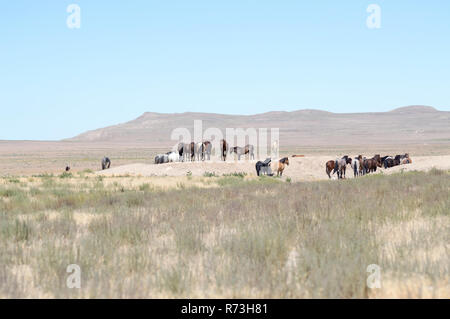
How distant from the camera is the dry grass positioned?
5121mm

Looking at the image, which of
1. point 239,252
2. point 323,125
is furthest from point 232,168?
point 323,125

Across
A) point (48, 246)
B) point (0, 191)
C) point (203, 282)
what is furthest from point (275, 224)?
point (0, 191)

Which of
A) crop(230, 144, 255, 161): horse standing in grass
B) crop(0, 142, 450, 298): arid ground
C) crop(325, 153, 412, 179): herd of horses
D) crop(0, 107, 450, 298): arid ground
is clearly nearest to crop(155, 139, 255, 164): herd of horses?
crop(230, 144, 255, 161): horse standing in grass

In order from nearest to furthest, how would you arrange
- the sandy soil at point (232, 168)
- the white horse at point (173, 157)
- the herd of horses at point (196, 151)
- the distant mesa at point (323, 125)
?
1. the sandy soil at point (232, 168)
2. the herd of horses at point (196, 151)
3. the white horse at point (173, 157)
4. the distant mesa at point (323, 125)

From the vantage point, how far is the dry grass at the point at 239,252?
512 centimetres

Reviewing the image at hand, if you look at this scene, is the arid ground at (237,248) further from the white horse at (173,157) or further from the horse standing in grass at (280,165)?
the white horse at (173,157)

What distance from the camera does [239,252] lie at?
6.53m

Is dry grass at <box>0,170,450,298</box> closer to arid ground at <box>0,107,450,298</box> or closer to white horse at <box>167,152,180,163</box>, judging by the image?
arid ground at <box>0,107,450,298</box>

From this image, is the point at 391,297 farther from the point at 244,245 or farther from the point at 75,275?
the point at 75,275

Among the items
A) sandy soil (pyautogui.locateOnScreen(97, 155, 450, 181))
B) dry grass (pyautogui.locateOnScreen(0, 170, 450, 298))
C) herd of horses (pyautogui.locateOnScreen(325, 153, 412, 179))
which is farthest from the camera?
sandy soil (pyautogui.locateOnScreen(97, 155, 450, 181))

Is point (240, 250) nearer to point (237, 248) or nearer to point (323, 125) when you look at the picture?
point (237, 248)

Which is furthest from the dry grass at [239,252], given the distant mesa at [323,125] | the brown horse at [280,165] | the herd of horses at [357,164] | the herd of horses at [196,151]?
the distant mesa at [323,125]

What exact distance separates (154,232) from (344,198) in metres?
5.66

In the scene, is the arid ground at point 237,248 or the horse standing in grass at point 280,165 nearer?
the arid ground at point 237,248
